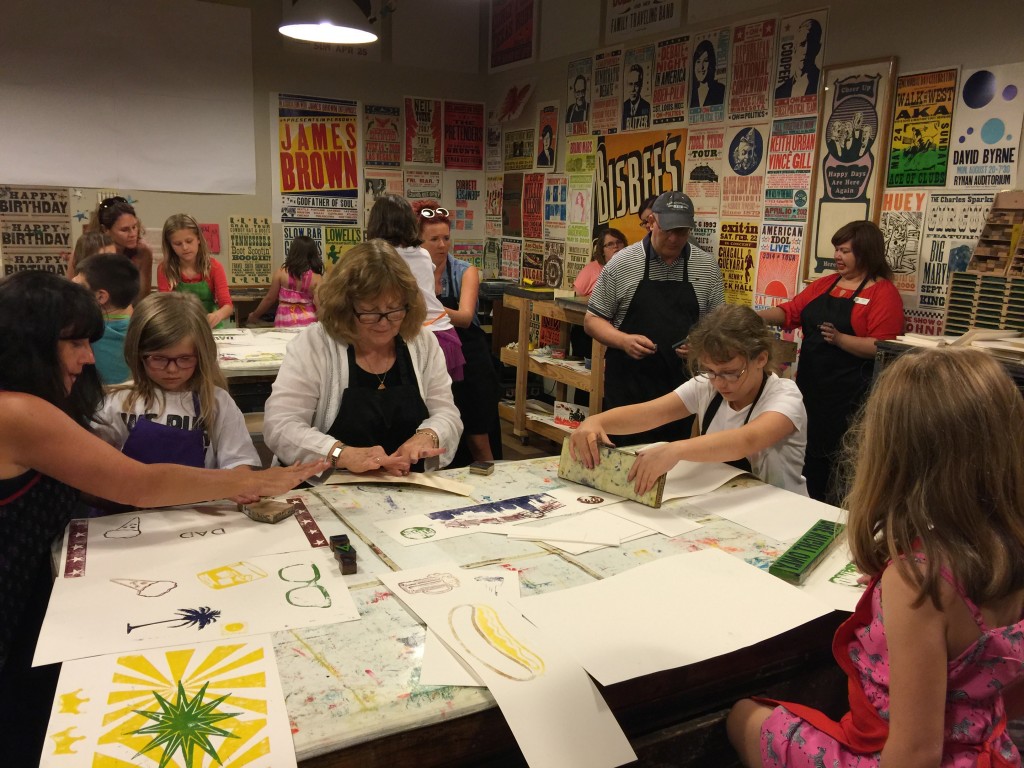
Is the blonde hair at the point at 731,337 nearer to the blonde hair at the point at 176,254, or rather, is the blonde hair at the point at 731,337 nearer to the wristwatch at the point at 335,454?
the wristwatch at the point at 335,454

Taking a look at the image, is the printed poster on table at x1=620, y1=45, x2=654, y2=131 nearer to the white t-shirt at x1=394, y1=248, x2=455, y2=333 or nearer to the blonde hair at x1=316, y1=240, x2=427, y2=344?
the white t-shirt at x1=394, y1=248, x2=455, y2=333

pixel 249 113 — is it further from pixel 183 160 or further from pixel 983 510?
pixel 983 510

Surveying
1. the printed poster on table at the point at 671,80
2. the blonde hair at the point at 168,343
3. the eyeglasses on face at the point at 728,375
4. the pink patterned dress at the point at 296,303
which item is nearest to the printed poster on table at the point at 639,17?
the printed poster on table at the point at 671,80

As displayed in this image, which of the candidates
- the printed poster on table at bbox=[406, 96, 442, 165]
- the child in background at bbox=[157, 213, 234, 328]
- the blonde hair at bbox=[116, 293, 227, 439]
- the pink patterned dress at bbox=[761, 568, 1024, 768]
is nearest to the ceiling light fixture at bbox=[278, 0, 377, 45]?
the child in background at bbox=[157, 213, 234, 328]

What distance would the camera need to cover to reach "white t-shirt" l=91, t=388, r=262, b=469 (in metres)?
2.04

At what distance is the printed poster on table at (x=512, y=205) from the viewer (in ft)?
21.0

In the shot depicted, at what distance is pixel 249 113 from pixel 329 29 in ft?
8.24

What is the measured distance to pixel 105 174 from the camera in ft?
18.5

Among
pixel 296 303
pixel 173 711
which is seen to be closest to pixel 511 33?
pixel 296 303

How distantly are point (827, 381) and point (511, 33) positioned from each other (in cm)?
398

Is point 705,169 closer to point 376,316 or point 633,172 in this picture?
point 633,172

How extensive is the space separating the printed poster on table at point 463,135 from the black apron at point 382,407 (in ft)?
15.1

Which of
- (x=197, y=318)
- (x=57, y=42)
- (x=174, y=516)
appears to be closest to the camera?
(x=174, y=516)

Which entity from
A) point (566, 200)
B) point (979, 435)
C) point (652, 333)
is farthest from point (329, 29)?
point (979, 435)
